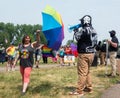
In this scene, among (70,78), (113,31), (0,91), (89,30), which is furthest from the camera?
(113,31)

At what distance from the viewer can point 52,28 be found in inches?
447

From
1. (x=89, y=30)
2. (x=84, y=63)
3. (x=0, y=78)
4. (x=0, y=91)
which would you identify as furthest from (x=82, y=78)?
(x=0, y=78)

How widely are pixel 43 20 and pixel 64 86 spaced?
213 cm

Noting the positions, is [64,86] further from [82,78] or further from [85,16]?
[85,16]

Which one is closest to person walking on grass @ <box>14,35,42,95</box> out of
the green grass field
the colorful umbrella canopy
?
the green grass field

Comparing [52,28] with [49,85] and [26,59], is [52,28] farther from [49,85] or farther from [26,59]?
[49,85]

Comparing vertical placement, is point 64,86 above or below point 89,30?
below

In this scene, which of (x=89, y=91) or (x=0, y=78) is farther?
(x=0, y=78)

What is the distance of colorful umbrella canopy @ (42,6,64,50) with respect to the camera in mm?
11383

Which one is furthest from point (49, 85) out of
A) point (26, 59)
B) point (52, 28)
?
point (52, 28)

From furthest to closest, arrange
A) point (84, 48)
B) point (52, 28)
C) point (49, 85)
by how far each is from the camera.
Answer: point (49, 85) < point (52, 28) < point (84, 48)

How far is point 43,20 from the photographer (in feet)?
37.6

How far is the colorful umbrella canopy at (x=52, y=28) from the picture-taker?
11.4m

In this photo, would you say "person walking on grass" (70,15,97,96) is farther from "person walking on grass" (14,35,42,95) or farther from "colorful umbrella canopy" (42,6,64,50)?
"person walking on grass" (14,35,42,95)
